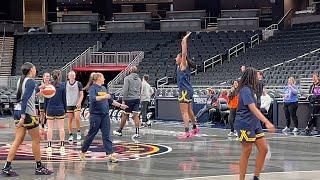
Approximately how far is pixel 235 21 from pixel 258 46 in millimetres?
4355

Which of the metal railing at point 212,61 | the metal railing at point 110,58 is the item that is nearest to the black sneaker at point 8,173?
the metal railing at point 212,61

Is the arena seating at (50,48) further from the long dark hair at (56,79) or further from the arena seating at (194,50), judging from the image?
the long dark hair at (56,79)

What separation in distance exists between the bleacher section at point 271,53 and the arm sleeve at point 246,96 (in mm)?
22863

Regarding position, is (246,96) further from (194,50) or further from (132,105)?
(194,50)

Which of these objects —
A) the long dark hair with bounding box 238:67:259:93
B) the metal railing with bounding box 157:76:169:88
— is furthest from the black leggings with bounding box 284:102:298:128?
the metal railing with bounding box 157:76:169:88

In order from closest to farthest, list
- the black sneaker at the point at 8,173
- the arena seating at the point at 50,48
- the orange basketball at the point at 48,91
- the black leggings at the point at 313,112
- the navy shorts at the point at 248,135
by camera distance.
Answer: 1. the navy shorts at the point at 248,135
2. the black sneaker at the point at 8,173
3. the orange basketball at the point at 48,91
4. the black leggings at the point at 313,112
5. the arena seating at the point at 50,48

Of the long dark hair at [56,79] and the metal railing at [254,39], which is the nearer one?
the long dark hair at [56,79]

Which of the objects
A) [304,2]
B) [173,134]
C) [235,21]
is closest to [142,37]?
[235,21]

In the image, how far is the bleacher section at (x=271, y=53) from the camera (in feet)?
113

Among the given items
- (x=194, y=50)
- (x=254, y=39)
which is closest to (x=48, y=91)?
(x=194, y=50)

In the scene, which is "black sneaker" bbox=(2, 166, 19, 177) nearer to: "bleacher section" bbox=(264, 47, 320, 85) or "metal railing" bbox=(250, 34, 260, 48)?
"bleacher section" bbox=(264, 47, 320, 85)

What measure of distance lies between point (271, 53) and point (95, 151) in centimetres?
2418

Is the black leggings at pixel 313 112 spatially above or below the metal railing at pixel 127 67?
below

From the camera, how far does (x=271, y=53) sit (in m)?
36.7
